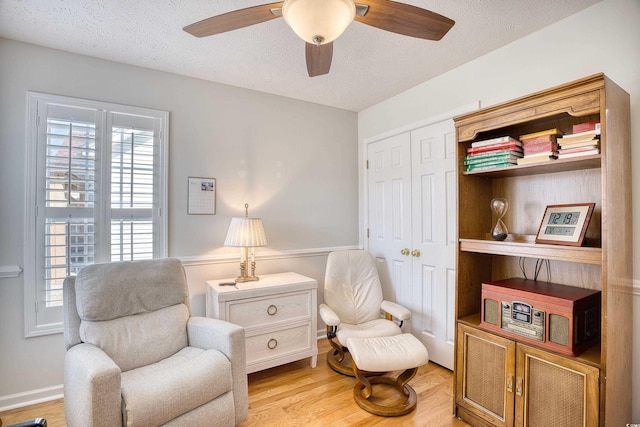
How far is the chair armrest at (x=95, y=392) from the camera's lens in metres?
1.42

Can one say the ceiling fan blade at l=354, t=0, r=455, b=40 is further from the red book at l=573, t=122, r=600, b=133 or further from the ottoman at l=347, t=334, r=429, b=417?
the ottoman at l=347, t=334, r=429, b=417

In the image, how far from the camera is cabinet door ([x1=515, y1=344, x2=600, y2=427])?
57.0 inches

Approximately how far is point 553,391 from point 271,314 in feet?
6.05

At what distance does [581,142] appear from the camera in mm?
1573

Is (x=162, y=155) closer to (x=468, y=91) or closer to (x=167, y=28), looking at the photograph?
(x=167, y=28)

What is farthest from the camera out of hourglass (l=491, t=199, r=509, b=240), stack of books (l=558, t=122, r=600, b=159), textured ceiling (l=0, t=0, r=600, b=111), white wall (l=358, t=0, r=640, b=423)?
hourglass (l=491, t=199, r=509, b=240)

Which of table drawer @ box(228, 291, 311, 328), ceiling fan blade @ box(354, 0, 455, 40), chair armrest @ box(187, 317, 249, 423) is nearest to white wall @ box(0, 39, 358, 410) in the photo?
table drawer @ box(228, 291, 311, 328)

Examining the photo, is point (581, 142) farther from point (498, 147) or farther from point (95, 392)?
point (95, 392)

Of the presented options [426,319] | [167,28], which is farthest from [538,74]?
[167,28]

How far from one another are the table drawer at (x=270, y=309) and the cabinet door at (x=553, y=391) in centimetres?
158

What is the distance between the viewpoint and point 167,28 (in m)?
2.02

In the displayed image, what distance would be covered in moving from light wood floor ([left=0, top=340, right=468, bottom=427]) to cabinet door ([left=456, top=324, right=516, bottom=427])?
19 cm

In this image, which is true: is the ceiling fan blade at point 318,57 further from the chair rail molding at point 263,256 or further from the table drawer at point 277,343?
the table drawer at point 277,343

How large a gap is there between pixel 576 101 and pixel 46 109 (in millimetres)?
3269
